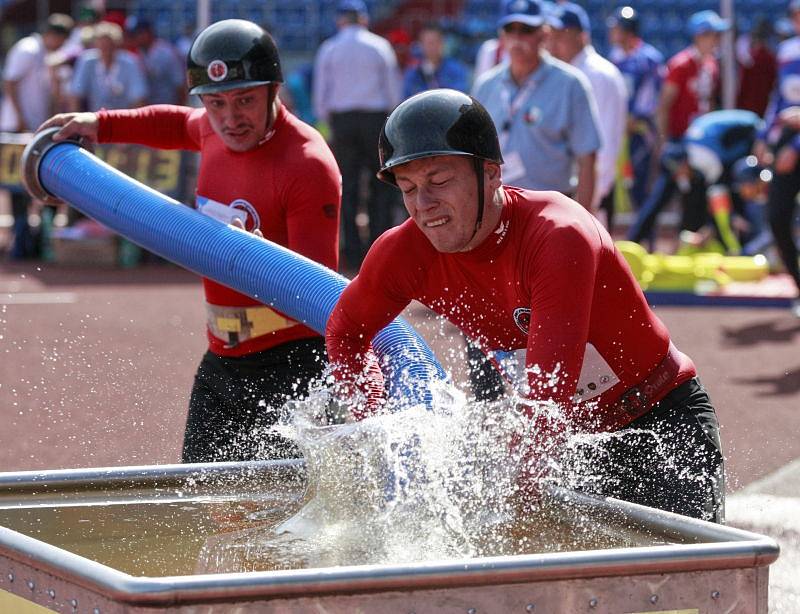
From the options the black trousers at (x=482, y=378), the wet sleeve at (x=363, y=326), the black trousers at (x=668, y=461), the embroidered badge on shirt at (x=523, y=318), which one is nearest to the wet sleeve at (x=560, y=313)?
the embroidered badge on shirt at (x=523, y=318)

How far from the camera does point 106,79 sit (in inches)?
571

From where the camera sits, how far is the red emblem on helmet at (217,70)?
15.0 feet

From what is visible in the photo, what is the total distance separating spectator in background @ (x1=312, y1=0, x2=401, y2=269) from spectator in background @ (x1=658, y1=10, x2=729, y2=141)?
2935 millimetres

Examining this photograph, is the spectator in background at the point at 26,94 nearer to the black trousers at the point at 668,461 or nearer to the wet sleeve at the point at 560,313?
the black trousers at the point at 668,461

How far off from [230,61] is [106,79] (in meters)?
10.4

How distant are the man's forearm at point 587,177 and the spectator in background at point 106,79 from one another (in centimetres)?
837

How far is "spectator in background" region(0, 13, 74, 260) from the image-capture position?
14805mm

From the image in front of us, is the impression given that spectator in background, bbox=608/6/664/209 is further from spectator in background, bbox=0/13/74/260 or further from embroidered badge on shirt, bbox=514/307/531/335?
embroidered badge on shirt, bbox=514/307/531/335

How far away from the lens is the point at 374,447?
3.37 m

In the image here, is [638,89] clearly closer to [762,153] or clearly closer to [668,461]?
[762,153]

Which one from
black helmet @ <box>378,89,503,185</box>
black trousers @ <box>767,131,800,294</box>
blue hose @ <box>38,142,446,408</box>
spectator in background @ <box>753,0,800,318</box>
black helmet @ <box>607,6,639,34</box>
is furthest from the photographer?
black helmet @ <box>607,6,639,34</box>

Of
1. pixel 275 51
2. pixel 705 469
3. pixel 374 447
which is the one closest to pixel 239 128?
pixel 275 51

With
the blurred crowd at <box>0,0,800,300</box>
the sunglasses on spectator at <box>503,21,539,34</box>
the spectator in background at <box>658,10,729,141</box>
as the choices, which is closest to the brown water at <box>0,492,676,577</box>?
the sunglasses on spectator at <box>503,21,539,34</box>

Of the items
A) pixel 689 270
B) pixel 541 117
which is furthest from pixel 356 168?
pixel 541 117
